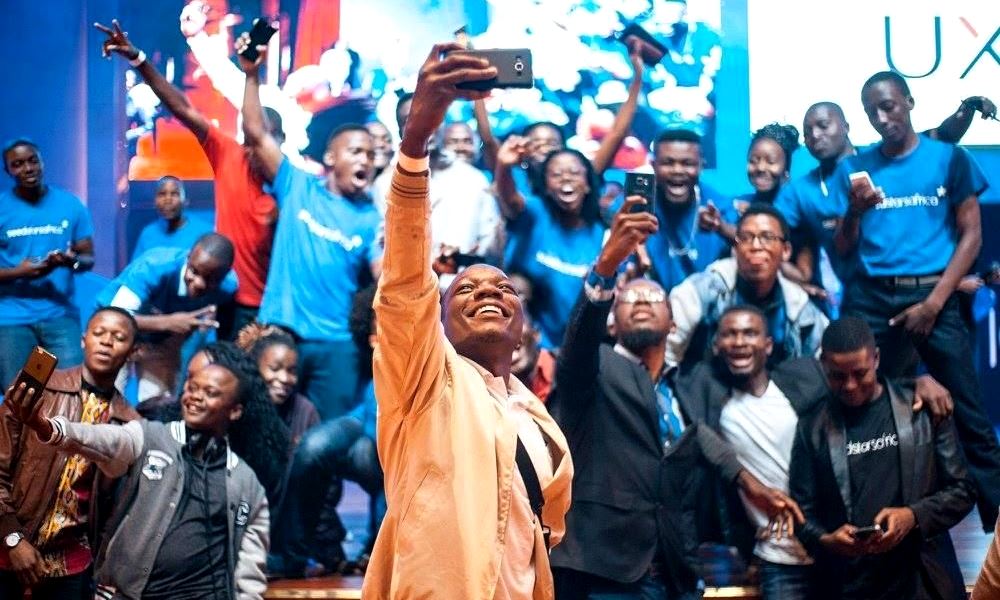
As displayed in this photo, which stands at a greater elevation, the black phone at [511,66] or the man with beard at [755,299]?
the black phone at [511,66]

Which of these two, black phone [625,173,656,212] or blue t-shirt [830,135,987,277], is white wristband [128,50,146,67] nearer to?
black phone [625,173,656,212]

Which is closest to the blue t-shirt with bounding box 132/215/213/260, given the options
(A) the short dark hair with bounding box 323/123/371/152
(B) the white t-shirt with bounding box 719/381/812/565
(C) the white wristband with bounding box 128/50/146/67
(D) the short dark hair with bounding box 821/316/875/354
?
(A) the short dark hair with bounding box 323/123/371/152

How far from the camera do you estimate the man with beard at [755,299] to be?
6203 mm

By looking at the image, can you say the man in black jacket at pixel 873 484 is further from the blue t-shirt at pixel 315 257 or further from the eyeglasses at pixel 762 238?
the blue t-shirt at pixel 315 257

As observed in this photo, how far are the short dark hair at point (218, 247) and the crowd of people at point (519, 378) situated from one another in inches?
1.9

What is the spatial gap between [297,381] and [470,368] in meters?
3.25

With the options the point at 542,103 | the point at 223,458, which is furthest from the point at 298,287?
the point at 542,103

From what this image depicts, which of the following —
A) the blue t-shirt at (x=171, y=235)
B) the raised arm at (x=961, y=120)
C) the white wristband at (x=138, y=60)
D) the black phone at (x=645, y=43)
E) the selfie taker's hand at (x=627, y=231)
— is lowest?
the selfie taker's hand at (x=627, y=231)

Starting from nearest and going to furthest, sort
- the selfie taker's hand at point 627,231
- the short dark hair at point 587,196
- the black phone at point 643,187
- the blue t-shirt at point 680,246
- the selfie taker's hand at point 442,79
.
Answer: the selfie taker's hand at point 442,79 < the selfie taker's hand at point 627,231 < the black phone at point 643,187 < the short dark hair at point 587,196 < the blue t-shirt at point 680,246

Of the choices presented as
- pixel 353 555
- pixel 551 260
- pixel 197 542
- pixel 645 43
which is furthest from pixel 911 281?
pixel 197 542

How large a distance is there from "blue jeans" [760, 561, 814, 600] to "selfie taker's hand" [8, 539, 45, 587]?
2.74 meters

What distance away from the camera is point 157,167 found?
762 cm

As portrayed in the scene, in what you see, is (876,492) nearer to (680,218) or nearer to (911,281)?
(911,281)

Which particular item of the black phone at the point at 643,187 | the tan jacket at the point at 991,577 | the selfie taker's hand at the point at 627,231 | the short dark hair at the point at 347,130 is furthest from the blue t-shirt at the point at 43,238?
the tan jacket at the point at 991,577
